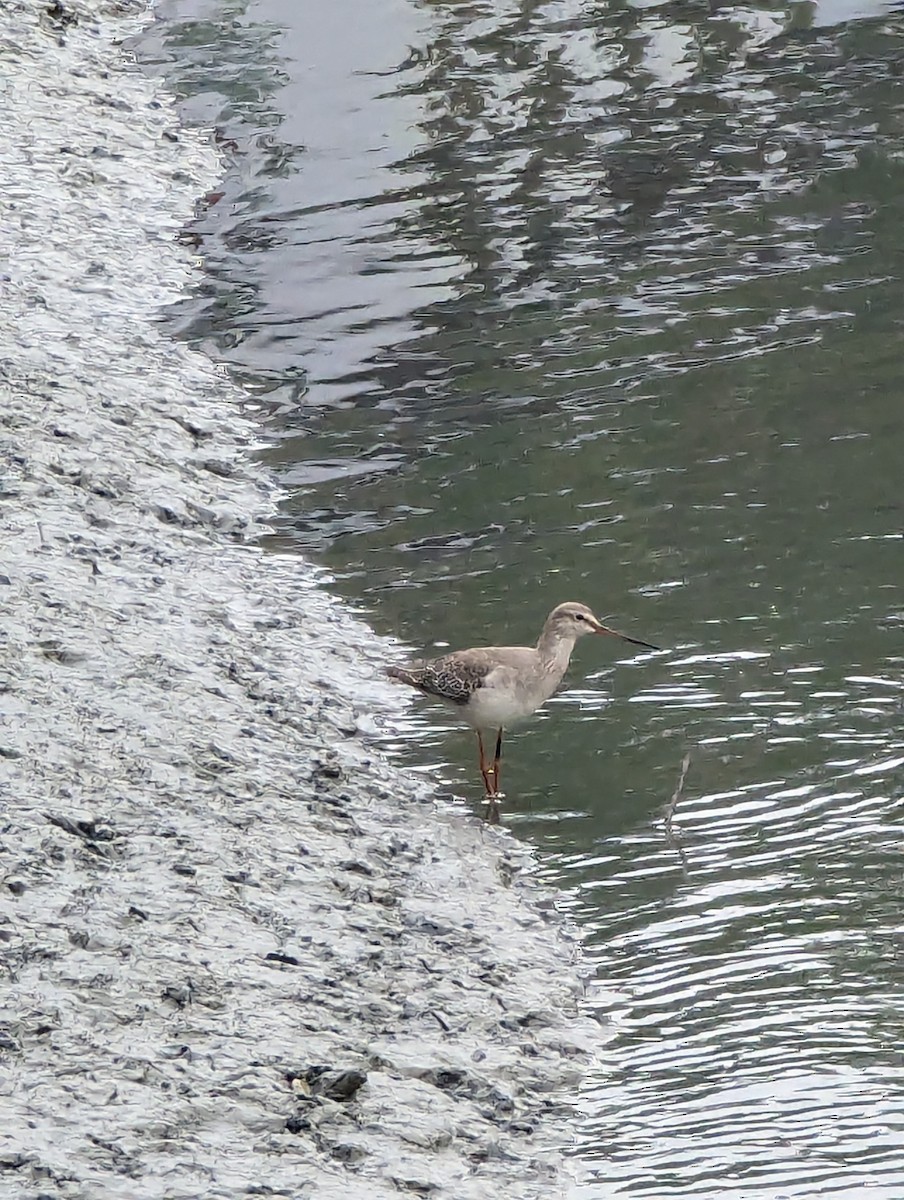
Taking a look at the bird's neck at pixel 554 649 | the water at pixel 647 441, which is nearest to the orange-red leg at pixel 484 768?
the water at pixel 647 441

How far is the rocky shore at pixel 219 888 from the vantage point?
661 cm

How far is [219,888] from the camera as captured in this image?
7.91m

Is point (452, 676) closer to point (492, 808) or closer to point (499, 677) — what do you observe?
point (499, 677)

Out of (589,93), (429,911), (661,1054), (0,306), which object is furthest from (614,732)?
(589,93)

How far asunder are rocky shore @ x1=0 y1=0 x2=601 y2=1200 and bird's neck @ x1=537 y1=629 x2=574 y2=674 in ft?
3.02

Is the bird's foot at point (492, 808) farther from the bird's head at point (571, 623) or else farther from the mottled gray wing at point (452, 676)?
the bird's head at point (571, 623)

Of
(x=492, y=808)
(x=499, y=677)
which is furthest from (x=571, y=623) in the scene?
(x=492, y=808)

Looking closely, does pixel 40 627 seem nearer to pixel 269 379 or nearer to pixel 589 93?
pixel 269 379

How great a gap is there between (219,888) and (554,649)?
2.58m

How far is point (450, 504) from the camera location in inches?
485

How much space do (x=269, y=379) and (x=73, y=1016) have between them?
26.6 feet

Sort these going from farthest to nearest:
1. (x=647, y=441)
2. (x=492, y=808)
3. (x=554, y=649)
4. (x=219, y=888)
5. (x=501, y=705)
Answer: (x=647, y=441) < (x=554, y=649) < (x=501, y=705) < (x=492, y=808) < (x=219, y=888)

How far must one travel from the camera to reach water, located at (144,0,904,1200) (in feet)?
25.2

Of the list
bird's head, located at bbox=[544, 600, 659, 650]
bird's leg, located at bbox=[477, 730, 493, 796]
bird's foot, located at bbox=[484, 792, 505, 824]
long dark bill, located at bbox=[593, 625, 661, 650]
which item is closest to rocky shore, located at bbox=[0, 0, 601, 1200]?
bird's foot, located at bbox=[484, 792, 505, 824]
